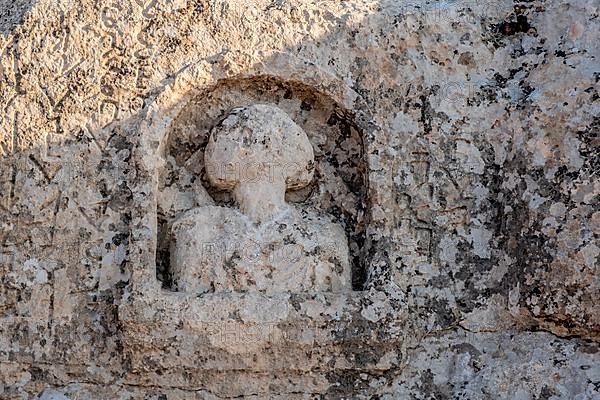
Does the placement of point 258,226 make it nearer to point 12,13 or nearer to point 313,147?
point 313,147

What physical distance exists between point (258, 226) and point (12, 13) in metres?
1.32

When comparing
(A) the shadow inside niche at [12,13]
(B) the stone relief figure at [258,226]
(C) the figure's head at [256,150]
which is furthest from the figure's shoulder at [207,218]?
(A) the shadow inside niche at [12,13]

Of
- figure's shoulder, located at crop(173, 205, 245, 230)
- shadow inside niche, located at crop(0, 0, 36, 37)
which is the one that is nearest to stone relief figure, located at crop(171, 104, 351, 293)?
figure's shoulder, located at crop(173, 205, 245, 230)

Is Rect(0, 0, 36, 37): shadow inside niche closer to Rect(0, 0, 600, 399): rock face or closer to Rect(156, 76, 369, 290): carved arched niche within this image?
Rect(0, 0, 600, 399): rock face

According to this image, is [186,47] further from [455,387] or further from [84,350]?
[455,387]

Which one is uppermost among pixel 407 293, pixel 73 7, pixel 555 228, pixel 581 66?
pixel 73 7

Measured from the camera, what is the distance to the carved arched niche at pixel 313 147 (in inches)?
146

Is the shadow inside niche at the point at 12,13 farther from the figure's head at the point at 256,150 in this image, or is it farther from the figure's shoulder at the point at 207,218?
the figure's shoulder at the point at 207,218

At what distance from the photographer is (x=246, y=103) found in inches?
150

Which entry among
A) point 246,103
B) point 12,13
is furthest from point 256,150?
point 12,13

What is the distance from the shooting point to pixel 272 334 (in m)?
3.40

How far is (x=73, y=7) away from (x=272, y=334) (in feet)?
4.90

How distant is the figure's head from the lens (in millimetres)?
→ 3639

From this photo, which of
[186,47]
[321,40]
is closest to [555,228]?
[321,40]
